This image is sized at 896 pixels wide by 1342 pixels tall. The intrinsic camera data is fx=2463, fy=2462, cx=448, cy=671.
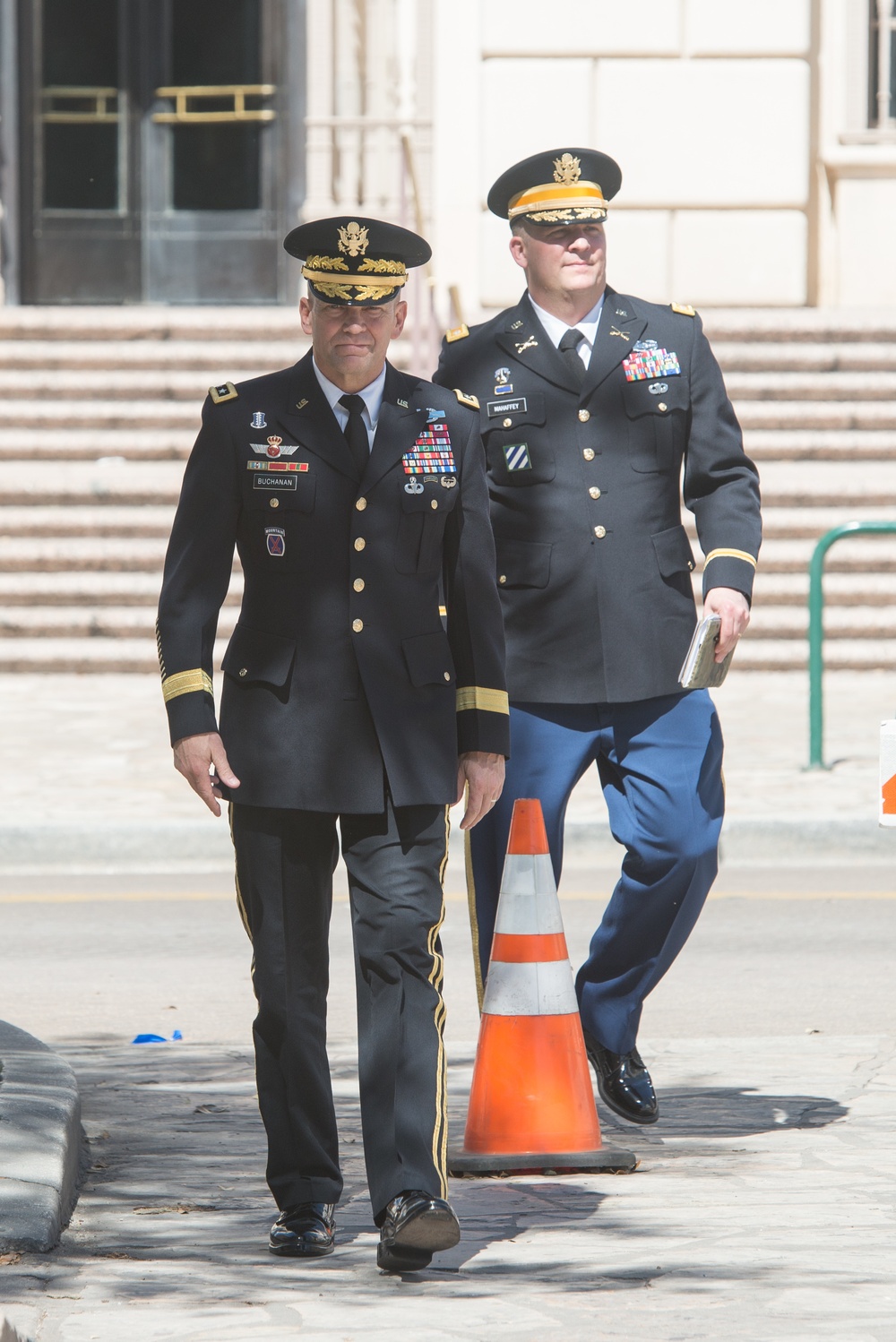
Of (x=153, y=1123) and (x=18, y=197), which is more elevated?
(x=18, y=197)

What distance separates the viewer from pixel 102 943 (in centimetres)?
795

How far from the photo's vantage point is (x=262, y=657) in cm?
443

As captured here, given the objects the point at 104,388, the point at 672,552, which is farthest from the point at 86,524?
the point at 672,552

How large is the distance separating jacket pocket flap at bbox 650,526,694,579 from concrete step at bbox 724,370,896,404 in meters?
9.63

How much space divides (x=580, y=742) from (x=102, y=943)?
2998 mm

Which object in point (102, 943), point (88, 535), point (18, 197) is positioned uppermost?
point (18, 197)

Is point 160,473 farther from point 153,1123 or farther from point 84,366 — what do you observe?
point 153,1123

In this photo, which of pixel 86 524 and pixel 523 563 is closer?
pixel 523 563

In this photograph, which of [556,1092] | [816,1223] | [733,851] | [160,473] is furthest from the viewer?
[160,473]

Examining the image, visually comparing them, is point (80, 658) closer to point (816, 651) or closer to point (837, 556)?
point (837, 556)

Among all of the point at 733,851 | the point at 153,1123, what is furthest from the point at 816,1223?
the point at 733,851

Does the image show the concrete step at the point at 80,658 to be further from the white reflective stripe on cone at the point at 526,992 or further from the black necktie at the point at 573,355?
the white reflective stripe on cone at the point at 526,992

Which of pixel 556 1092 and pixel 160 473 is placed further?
pixel 160 473

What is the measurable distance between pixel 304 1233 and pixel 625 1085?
1229mm
